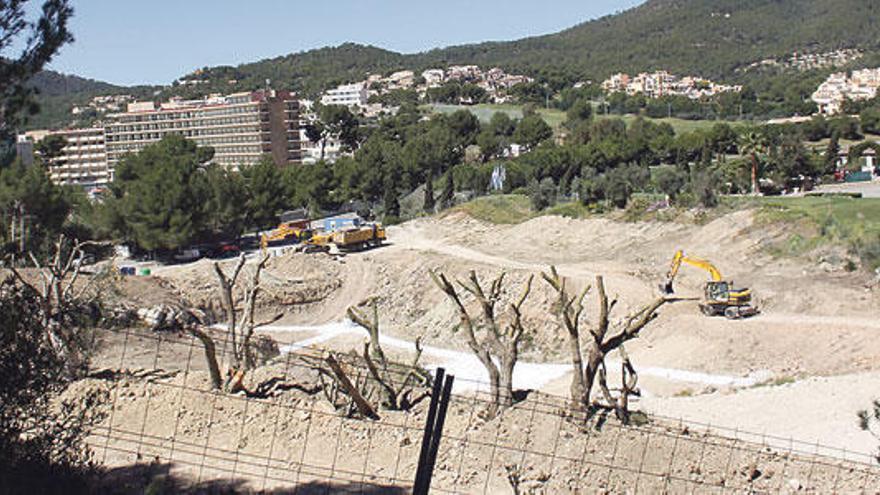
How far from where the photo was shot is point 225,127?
338 ft

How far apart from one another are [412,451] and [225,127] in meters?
93.1

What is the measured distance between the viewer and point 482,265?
3788 cm

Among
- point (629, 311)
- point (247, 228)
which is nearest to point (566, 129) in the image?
point (247, 228)

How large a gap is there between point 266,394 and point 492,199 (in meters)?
40.2

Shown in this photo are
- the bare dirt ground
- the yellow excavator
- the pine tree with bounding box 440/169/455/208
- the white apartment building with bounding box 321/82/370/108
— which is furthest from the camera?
the white apartment building with bounding box 321/82/370/108

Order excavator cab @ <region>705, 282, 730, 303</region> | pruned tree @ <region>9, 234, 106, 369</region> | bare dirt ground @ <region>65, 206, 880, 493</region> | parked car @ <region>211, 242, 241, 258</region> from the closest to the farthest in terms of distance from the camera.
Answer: pruned tree @ <region>9, 234, 106, 369</region> → bare dirt ground @ <region>65, 206, 880, 493</region> → excavator cab @ <region>705, 282, 730, 303</region> → parked car @ <region>211, 242, 241, 258</region>

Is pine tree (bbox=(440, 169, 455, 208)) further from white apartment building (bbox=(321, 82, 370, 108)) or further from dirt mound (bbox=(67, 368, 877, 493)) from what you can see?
white apartment building (bbox=(321, 82, 370, 108))

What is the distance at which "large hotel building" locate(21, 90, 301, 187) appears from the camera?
3969 inches

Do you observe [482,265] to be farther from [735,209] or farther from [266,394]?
[266,394]

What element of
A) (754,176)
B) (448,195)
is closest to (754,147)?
(754,176)

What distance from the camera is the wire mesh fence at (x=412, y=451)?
13219mm

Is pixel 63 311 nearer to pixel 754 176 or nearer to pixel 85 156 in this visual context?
pixel 754 176

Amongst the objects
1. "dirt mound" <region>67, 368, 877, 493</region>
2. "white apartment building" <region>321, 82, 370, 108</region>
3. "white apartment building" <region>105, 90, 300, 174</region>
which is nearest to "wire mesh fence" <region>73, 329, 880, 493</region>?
"dirt mound" <region>67, 368, 877, 493</region>

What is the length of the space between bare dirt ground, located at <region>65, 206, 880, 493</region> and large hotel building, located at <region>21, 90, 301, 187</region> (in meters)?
55.3
